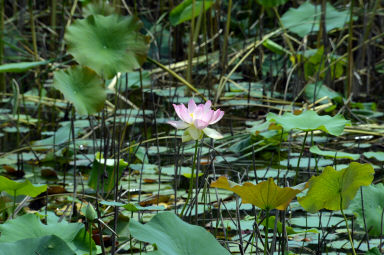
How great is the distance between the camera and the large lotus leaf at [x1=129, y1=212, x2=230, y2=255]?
81 centimetres

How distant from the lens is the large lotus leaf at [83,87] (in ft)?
6.11

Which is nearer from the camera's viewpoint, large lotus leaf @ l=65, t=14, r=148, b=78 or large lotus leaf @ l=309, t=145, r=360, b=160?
large lotus leaf @ l=309, t=145, r=360, b=160

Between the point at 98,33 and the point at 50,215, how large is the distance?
79 centimetres

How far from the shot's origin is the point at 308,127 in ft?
4.33

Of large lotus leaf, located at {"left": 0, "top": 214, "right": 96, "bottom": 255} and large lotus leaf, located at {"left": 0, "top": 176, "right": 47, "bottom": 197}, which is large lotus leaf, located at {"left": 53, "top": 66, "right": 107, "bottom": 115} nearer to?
large lotus leaf, located at {"left": 0, "top": 176, "right": 47, "bottom": 197}

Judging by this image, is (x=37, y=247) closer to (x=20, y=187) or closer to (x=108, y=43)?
(x=20, y=187)

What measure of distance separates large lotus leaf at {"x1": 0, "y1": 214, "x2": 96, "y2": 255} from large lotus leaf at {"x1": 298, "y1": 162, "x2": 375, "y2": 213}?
15.7 inches

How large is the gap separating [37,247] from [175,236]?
0.68 ft

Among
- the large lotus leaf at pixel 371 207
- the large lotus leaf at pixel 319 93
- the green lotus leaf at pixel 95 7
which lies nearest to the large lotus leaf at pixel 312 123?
the large lotus leaf at pixel 371 207

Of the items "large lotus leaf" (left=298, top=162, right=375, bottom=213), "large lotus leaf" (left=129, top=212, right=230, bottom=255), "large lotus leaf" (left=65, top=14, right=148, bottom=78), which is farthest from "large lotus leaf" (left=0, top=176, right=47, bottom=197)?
"large lotus leaf" (left=65, top=14, right=148, bottom=78)

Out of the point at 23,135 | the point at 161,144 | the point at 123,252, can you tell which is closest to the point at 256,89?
the point at 161,144

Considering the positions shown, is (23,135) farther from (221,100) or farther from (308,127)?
(308,127)

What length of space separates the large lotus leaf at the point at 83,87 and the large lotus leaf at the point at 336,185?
92 cm

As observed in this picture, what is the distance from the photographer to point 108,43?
6.27ft
